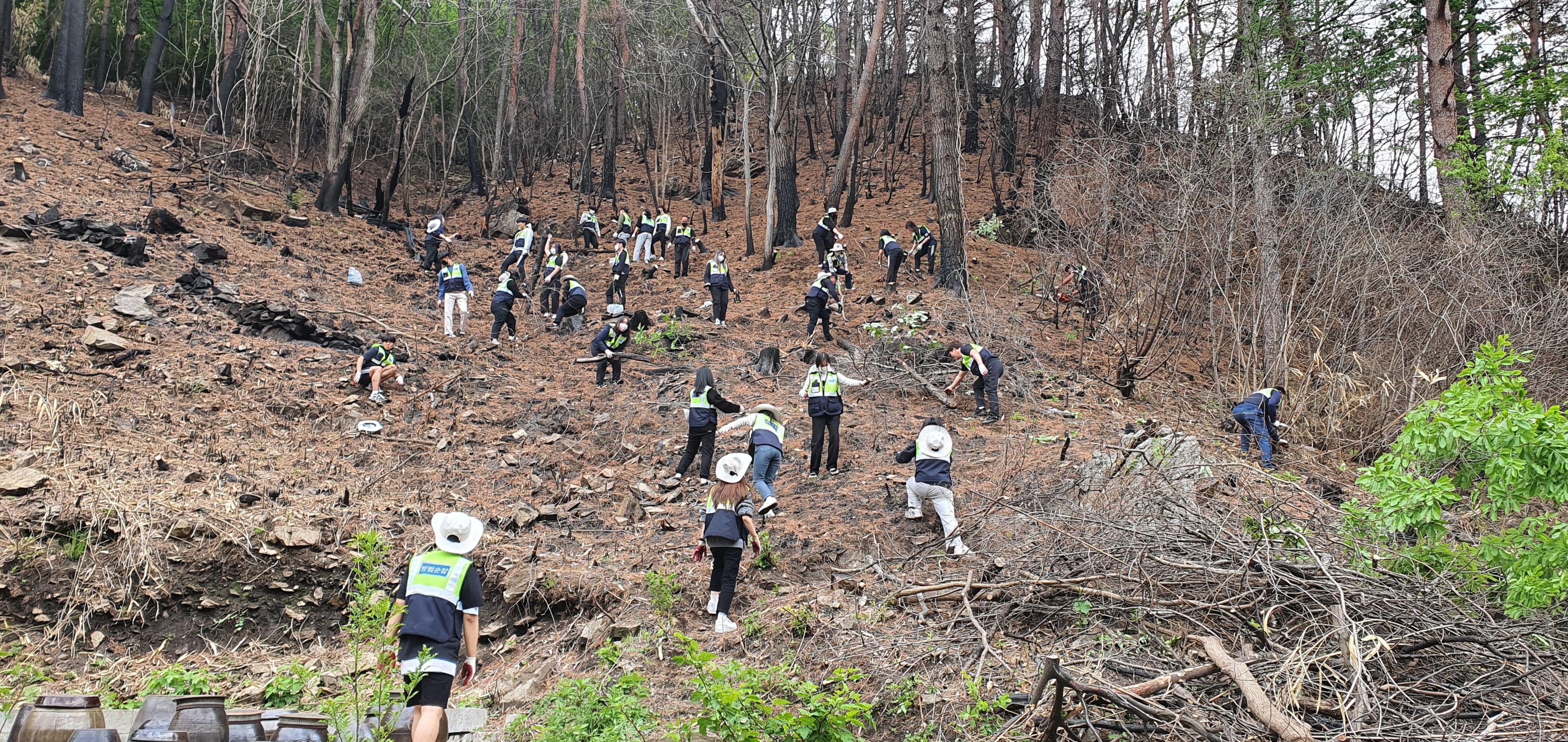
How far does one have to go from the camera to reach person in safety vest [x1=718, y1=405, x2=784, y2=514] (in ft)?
29.5

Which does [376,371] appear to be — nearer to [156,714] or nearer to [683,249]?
[156,714]

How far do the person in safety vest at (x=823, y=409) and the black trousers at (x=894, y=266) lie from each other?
706 cm

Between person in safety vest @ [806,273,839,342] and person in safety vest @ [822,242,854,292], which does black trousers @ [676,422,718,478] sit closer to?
person in safety vest @ [806,273,839,342]

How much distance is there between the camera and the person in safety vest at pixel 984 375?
11930mm

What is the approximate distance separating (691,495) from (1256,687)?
259 inches

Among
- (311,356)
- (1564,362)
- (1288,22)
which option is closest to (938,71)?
(1288,22)

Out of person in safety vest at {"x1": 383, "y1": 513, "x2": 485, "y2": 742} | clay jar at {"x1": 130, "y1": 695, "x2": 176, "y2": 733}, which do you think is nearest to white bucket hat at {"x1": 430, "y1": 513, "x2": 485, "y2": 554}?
person in safety vest at {"x1": 383, "y1": 513, "x2": 485, "y2": 742}

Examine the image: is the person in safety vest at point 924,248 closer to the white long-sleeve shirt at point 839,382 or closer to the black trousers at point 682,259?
the black trousers at point 682,259

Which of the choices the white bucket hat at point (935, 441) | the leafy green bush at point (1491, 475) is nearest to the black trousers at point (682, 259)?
the white bucket hat at point (935, 441)

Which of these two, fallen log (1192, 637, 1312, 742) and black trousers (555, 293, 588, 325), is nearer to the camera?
fallen log (1192, 637, 1312, 742)

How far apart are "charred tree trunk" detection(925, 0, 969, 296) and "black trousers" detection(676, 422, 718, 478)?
7563 millimetres

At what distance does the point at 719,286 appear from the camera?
624 inches

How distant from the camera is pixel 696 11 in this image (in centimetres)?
1989

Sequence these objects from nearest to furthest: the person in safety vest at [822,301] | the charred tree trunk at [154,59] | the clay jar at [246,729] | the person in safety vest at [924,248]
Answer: the clay jar at [246,729] < the person in safety vest at [822,301] < the person in safety vest at [924,248] < the charred tree trunk at [154,59]
